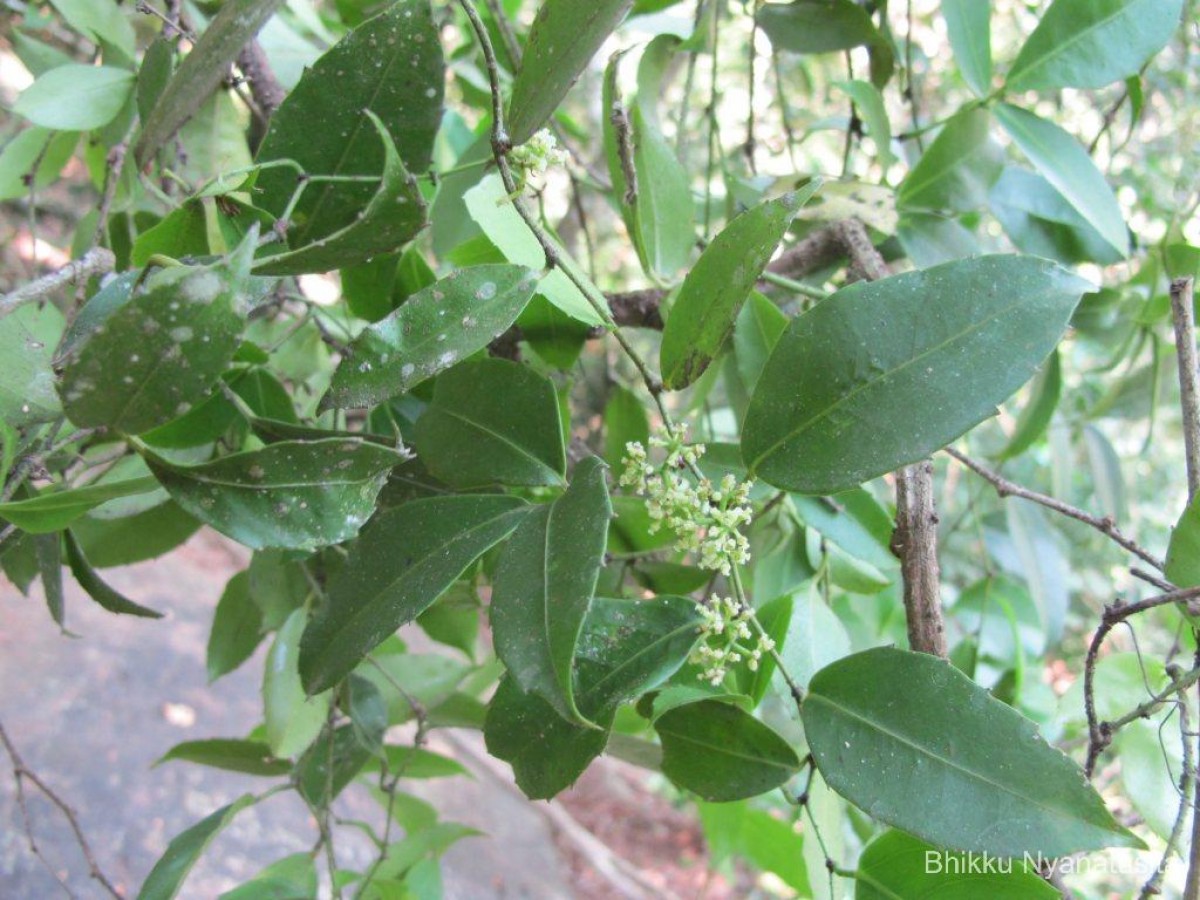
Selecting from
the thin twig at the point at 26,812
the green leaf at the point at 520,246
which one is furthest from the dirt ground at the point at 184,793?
the green leaf at the point at 520,246

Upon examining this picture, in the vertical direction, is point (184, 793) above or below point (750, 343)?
below

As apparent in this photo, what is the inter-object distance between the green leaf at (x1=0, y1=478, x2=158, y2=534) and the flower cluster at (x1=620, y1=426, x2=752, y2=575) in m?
0.17

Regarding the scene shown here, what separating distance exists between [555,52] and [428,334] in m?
0.11

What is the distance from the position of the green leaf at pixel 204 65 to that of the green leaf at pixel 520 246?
0.32 ft

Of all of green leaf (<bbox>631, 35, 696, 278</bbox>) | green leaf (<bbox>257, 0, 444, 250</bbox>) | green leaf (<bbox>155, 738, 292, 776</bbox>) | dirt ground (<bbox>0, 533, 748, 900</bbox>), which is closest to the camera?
green leaf (<bbox>257, 0, 444, 250</bbox>)

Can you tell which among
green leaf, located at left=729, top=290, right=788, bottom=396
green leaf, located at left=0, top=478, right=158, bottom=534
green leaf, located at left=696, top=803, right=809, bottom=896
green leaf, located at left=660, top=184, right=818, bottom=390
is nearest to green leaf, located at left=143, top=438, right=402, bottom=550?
green leaf, located at left=0, top=478, right=158, bottom=534

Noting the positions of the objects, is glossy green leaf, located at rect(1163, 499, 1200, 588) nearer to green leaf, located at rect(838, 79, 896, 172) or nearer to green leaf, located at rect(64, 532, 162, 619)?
green leaf, located at rect(838, 79, 896, 172)

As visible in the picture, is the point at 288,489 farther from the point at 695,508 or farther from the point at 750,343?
the point at 750,343

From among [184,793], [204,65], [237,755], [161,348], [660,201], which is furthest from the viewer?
[184,793]

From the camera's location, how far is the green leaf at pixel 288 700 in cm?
47

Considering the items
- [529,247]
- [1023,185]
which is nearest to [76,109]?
[529,247]

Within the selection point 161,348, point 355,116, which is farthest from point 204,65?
point 161,348

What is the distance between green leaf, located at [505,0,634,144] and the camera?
0.99ft

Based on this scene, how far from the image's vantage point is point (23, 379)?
33 centimetres
